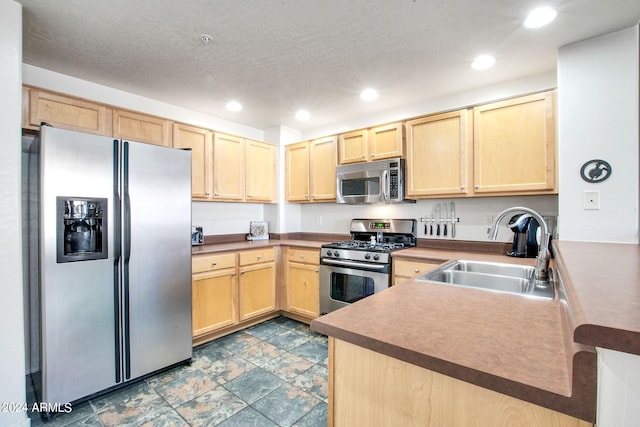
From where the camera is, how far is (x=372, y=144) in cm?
320

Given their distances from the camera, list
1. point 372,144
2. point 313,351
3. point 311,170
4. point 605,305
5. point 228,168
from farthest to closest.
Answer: point 311,170 < point 228,168 < point 372,144 < point 313,351 < point 605,305

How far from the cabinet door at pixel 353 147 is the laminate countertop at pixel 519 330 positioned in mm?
2160

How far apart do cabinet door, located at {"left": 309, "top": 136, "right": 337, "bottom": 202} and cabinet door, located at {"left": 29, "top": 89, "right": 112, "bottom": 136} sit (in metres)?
2.05

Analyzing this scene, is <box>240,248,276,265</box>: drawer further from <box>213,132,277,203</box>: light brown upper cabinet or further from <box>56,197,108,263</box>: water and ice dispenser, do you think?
<box>56,197,108,263</box>: water and ice dispenser

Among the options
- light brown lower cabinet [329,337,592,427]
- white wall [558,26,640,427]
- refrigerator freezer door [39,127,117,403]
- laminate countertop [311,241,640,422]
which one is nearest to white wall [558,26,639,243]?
white wall [558,26,640,427]

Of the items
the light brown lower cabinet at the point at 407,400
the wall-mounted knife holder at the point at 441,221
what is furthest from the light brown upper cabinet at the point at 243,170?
the light brown lower cabinet at the point at 407,400

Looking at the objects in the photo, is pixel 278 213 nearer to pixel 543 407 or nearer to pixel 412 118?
pixel 412 118

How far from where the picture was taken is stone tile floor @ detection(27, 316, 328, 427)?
5.96 feet

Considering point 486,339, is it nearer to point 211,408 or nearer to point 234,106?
point 211,408

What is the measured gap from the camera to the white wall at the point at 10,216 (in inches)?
63.0

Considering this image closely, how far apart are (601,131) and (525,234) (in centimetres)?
85

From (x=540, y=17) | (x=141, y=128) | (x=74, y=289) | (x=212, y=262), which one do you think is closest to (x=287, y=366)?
(x=212, y=262)

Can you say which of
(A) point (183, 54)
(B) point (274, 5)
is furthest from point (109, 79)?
(B) point (274, 5)

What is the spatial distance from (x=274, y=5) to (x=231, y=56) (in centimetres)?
65
